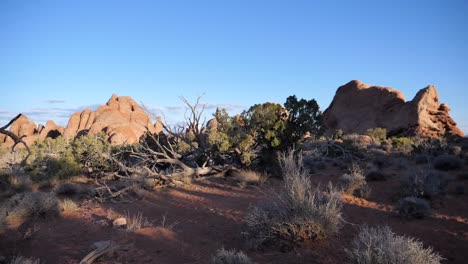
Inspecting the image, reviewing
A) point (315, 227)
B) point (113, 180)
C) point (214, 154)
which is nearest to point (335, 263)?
point (315, 227)

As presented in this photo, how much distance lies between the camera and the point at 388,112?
4222 cm

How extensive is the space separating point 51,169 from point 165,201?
9259mm

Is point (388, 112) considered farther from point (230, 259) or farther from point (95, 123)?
point (230, 259)

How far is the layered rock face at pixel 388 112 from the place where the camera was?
36.9 metres

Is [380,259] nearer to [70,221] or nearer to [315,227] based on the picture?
[315,227]

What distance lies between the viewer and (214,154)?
14750 mm

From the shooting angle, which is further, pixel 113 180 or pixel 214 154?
pixel 113 180

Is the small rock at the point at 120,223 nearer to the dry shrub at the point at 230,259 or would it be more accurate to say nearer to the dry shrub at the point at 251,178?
the dry shrub at the point at 230,259

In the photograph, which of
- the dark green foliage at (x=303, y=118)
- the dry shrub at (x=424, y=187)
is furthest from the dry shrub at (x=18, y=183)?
the dry shrub at (x=424, y=187)

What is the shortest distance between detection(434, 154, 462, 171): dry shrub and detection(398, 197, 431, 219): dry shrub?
7.29 m

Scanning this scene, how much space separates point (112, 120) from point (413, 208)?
1718 inches

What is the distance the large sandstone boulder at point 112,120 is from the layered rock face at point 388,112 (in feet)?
79.5

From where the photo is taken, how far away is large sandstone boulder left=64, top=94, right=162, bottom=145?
1705 inches

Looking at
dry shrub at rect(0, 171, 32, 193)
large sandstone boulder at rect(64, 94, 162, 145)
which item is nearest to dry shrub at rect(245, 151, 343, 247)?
dry shrub at rect(0, 171, 32, 193)
